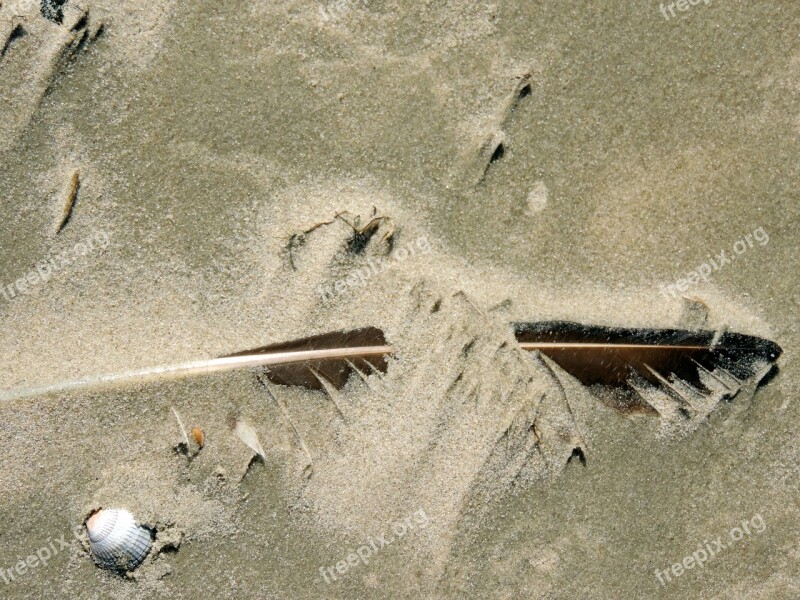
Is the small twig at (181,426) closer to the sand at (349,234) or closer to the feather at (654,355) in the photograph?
the sand at (349,234)

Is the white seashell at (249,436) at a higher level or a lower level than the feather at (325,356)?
lower

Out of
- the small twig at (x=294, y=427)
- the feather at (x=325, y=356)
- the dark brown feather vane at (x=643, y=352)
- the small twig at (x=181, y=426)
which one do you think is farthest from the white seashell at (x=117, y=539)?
the dark brown feather vane at (x=643, y=352)

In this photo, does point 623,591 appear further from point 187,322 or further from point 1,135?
point 1,135

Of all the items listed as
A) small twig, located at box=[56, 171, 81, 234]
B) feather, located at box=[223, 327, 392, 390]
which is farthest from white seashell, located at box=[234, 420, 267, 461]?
small twig, located at box=[56, 171, 81, 234]

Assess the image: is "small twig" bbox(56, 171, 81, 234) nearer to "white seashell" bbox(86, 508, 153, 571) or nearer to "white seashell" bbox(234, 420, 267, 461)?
"white seashell" bbox(234, 420, 267, 461)

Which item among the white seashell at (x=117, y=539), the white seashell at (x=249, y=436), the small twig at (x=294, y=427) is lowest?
the white seashell at (x=117, y=539)

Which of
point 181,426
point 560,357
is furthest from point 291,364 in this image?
point 560,357

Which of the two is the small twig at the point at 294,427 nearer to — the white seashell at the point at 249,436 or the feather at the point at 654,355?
the white seashell at the point at 249,436
